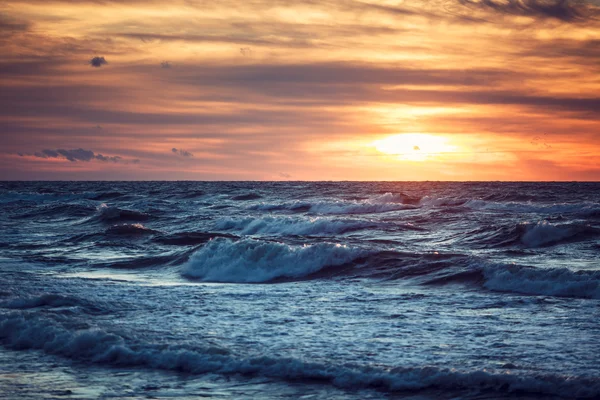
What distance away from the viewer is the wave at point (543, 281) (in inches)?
526

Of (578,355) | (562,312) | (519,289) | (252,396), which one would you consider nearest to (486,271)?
(519,289)

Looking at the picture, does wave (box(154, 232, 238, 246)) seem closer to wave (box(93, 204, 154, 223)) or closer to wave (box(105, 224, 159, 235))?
wave (box(105, 224, 159, 235))

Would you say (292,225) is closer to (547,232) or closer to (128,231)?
(128,231)

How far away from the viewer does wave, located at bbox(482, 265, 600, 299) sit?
1337 cm

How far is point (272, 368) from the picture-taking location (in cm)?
838

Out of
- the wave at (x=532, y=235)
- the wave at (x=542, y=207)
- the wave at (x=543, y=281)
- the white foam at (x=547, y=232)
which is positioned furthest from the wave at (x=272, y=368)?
the wave at (x=542, y=207)

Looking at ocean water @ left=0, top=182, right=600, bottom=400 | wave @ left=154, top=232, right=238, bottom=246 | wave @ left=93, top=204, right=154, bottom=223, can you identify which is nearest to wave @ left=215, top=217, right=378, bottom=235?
wave @ left=154, top=232, right=238, bottom=246

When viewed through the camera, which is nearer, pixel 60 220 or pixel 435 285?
pixel 435 285

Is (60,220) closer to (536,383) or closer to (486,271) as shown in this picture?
(486,271)

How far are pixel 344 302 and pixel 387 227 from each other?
706 inches

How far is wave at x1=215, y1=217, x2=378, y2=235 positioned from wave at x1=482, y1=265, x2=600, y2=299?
1561 cm

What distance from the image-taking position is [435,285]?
14930 millimetres

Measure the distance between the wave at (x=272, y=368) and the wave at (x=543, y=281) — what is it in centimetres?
628

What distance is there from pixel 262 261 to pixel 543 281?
8220 mm
